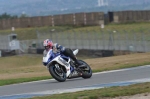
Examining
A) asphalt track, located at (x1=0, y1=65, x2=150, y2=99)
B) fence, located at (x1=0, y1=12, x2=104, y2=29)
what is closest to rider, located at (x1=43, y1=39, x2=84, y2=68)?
asphalt track, located at (x1=0, y1=65, x2=150, y2=99)

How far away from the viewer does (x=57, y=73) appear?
17.5 m

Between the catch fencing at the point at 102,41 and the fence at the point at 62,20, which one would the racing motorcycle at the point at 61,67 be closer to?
the catch fencing at the point at 102,41

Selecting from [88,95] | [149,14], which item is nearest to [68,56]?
[88,95]

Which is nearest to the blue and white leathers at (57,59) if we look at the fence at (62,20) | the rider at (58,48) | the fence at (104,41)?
the rider at (58,48)

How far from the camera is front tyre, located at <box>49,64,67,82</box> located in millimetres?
17391

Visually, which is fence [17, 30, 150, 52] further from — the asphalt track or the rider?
the asphalt track

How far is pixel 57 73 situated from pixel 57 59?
1.53 feet

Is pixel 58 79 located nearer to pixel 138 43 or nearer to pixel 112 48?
pixel 138 43

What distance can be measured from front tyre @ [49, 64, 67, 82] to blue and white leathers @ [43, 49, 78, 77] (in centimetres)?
16

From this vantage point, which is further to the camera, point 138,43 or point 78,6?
point 78,6

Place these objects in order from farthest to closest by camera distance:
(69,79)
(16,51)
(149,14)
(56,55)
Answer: (149,14), (16,51), (69,79), (56,55)

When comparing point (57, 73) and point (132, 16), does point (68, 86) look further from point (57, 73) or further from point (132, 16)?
point (132, 16)

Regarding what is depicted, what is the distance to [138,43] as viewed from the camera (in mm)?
37375

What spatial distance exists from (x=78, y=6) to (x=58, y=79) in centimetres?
18288
